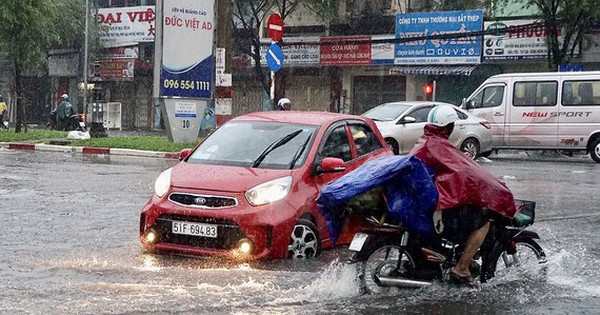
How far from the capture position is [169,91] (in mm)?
24422

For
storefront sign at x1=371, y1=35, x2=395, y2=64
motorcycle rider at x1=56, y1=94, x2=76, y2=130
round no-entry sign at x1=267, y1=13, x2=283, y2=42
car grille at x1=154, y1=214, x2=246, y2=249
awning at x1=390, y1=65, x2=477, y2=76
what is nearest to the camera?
car grille at x1=154, y1=214, x2=246, y2=249

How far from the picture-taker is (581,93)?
2394cm

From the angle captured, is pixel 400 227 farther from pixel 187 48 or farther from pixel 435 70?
pixel 435 70

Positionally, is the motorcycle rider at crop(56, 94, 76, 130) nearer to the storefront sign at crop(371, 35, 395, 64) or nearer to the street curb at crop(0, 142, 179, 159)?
the street curb at crop(0, 142, 179, 159)

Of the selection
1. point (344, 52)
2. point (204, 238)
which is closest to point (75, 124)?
point (344, 52)

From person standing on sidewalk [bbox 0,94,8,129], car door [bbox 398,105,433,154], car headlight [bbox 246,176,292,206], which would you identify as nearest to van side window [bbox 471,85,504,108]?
car door [bbox 398,105,433,154]

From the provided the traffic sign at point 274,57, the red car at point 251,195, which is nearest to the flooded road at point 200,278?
the red car at point 251,195

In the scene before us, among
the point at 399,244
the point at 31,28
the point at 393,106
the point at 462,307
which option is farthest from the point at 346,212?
the point at 31,28

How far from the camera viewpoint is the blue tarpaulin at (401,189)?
6750 millimetres

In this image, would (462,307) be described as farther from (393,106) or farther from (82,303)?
(393,106)

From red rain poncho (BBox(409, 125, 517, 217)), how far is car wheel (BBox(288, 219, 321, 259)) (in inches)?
76.2

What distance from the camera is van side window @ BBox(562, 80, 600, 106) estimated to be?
77.7 ft

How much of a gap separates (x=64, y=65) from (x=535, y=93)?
31.6 meters

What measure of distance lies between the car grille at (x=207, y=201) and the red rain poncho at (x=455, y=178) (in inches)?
83.1
